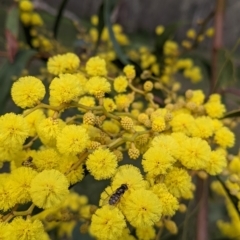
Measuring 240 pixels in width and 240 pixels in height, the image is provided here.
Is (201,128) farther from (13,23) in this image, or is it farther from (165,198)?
(13,23)

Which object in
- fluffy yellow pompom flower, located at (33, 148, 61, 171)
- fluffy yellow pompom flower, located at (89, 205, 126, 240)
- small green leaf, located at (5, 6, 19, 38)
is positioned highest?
small green leaf, located at (5, 6, 19, 38)

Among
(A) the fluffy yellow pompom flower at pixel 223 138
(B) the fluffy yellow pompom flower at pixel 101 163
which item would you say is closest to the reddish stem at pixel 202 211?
(A) the fluffy yellow pompom flower at pixel 223 138

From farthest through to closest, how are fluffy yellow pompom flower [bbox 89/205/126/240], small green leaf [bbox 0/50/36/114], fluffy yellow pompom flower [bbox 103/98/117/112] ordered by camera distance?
small green leaf [bbox 0/50/36/114] → fluffy yellow pompom flower [bbox 103/98/117/112] → fluffy yellow pompom flower [bbox 89/205/126/240]

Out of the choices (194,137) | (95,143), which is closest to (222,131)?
(194,137)

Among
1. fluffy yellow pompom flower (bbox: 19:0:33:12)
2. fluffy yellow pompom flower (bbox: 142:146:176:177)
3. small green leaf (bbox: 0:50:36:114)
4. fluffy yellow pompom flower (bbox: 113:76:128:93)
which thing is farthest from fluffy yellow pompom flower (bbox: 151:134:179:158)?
fluffy yellow pompom flower (bbox: 19:0:33:12)

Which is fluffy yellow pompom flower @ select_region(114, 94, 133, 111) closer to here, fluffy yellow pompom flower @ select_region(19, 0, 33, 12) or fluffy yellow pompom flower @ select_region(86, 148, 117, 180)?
fluffy yellow pompom flower @ select_region(86, 148, 117, 180)

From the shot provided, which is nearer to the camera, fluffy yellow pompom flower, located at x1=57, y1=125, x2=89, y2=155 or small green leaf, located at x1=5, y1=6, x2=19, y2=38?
fluffy yellow pompom flower, located at x1=57, y1=125, x2=89, y2=155

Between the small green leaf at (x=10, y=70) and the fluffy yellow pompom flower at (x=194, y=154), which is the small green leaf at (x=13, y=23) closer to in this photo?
the small green leaf at (x=10, y=70)

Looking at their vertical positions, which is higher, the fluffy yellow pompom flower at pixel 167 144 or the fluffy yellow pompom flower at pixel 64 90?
the fluffy yellow pompom flower at pixel 64 90
